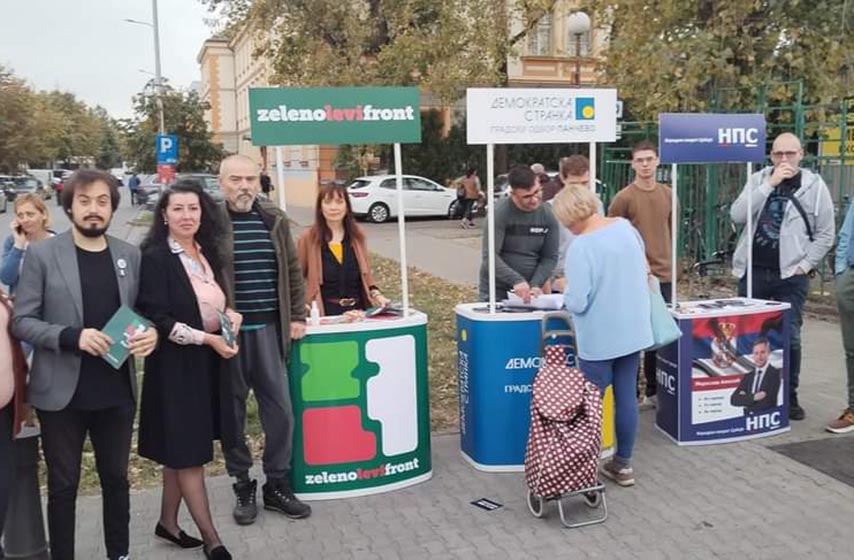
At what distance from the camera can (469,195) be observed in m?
23.1

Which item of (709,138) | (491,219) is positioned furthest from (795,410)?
(491,219)

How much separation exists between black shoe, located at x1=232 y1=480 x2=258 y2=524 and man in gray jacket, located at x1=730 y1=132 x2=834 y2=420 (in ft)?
12.2

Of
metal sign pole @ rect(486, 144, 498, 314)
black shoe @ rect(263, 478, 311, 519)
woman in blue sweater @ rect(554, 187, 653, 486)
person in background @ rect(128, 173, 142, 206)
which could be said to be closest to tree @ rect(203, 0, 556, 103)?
person in background @ rect(128, 173, 142, 206)

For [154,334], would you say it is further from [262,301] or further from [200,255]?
[262,301]

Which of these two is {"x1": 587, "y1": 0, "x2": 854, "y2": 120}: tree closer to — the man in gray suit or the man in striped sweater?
the man in striped sweater

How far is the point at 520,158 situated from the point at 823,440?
2518cm

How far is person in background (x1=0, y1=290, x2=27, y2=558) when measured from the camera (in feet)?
10.2

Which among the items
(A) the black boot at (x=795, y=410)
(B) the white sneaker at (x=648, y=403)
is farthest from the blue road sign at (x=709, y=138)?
(B) the white sneaker at (x=648, y=403)

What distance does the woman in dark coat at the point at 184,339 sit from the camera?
3629 millimetres

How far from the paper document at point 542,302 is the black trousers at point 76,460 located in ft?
7.92

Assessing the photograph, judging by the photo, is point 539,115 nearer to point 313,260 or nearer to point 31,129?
point 313,260

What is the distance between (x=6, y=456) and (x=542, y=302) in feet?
9.81

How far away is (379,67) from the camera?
2269 centimetres

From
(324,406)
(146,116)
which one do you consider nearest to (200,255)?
(324,406)
